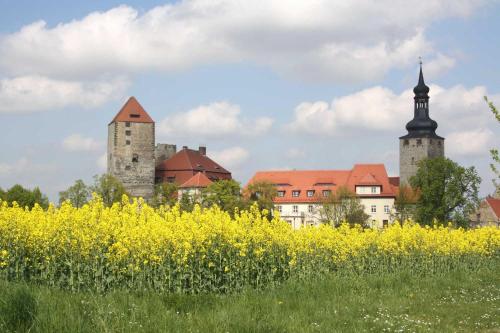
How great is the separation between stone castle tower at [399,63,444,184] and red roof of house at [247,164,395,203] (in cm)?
809

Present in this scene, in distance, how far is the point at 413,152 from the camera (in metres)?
105

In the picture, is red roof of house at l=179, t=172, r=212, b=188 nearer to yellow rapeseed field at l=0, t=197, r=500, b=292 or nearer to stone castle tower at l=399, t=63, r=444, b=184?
stone castle tower at l=399, t=63, r=444, b=184

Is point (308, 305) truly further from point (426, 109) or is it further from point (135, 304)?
point (426, 109)

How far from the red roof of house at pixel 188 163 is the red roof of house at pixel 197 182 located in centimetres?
574

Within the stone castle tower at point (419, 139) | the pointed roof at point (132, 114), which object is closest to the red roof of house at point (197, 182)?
the pointed roof at point (132, 114)

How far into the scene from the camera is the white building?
96500 mm

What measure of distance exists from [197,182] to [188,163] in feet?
28.0

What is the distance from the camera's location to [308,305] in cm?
1278

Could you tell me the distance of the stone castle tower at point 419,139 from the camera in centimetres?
10456

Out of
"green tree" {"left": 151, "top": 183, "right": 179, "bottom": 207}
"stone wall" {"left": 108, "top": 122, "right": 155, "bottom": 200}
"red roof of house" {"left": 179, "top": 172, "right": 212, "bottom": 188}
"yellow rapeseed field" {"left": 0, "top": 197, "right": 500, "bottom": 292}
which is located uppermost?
"stone wall" {"left": 108, "top": 122, "right": 155, "bottom": 200}

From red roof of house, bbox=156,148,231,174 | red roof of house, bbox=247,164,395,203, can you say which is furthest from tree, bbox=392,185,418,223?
red roof of house, bbox=156,148,231,174

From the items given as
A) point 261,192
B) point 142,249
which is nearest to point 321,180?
point 261,192

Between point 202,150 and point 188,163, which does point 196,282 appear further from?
point 202,150

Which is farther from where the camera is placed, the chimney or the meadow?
the chimney
